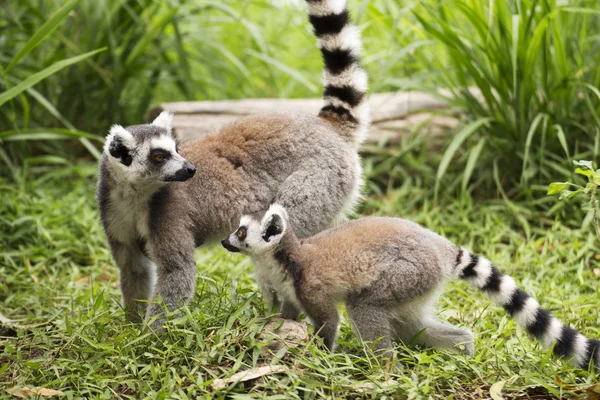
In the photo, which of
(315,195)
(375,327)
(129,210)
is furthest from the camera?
Result: (315,195)

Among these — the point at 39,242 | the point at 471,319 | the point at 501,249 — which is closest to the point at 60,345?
the point at 39,242

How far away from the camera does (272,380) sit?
342cm

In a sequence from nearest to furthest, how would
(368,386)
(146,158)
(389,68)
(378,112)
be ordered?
(368,386)
(146,158)
(378,112)
(389,68)

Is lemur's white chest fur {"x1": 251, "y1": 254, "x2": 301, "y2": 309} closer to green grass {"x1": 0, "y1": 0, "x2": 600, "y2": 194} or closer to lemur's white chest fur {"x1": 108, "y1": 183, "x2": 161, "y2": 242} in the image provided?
lemur's white chest fur {"x1": 108, "y1": 183, "x2": 161, "y2": 242}

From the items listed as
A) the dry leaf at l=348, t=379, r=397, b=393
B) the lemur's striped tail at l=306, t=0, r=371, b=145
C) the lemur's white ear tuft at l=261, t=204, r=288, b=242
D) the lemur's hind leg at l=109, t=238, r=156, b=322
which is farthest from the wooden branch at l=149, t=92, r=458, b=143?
the dry leaf at l=348, t=379, r=397, b=393

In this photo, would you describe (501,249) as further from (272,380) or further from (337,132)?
(272,380)

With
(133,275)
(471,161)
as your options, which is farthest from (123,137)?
(471,161)

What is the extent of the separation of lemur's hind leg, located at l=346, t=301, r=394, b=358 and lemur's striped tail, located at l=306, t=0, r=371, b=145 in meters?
1.39

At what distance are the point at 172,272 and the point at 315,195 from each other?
0.97 meters

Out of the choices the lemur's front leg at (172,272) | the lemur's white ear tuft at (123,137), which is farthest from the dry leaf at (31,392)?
the lemur's white ear tuft at (123,137)

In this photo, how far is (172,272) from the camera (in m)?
4.09

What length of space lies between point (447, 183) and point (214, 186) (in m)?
3.03

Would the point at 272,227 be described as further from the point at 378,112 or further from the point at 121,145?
the point at 378,112

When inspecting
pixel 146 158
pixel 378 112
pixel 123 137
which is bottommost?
pixel 378 112
